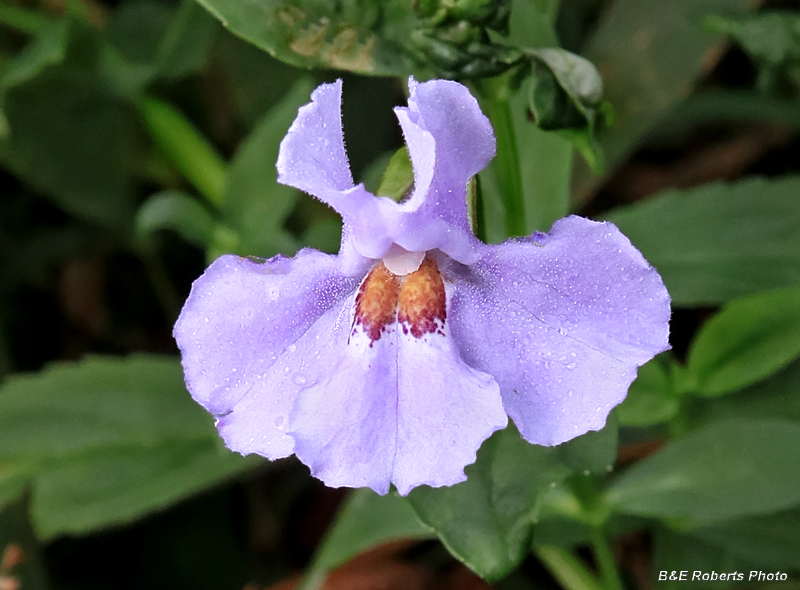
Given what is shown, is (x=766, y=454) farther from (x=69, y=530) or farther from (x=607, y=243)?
(x=69, y=530)

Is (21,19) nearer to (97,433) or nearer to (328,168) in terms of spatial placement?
(97,433)

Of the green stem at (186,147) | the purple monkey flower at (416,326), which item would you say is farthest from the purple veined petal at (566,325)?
the green stem at (186,147)

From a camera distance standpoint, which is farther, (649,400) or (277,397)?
(649,400)

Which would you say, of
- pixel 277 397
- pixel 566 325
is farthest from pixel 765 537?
pixel 277 397

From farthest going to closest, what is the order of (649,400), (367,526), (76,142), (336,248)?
(76,142) → (336,248) → (367,526) → (649,400)

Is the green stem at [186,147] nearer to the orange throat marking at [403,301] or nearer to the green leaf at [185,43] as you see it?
the green leaf at [185,43]

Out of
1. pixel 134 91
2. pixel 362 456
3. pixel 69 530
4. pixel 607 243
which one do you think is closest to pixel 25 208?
pixel 134 91
